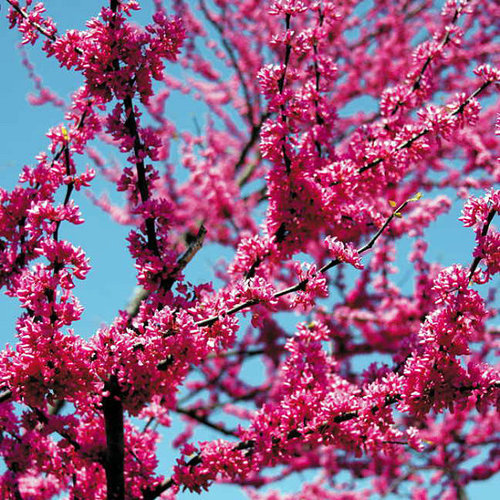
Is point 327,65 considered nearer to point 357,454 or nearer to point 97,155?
point 357,454

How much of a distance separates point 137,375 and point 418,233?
15.8 feet

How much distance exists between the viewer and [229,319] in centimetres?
241

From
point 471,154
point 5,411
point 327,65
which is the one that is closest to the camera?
point 5,411

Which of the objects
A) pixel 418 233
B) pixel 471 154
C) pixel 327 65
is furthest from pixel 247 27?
pixel 327 65

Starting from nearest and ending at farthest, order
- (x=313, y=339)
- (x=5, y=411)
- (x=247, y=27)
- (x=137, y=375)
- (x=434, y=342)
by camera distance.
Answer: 1. (x=434, y=342)
2. (x=137, y=375)
3. (x=5, y=411)
4. (x=313, y=339)
5. (x=247, y=27)

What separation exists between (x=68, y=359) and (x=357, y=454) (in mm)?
1557

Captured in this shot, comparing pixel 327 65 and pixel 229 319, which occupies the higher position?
pixel 327 65

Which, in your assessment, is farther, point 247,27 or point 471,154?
point 247,27

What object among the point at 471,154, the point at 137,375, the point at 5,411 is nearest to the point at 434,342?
the point at 137,375

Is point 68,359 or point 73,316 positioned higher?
point 73,316

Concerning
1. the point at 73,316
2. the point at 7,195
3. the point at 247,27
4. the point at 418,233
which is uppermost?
the point at 247,27

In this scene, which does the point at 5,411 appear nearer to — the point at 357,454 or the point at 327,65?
the point at 357,454

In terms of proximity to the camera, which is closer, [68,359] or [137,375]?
[68,359]

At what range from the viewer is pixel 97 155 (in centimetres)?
1177
